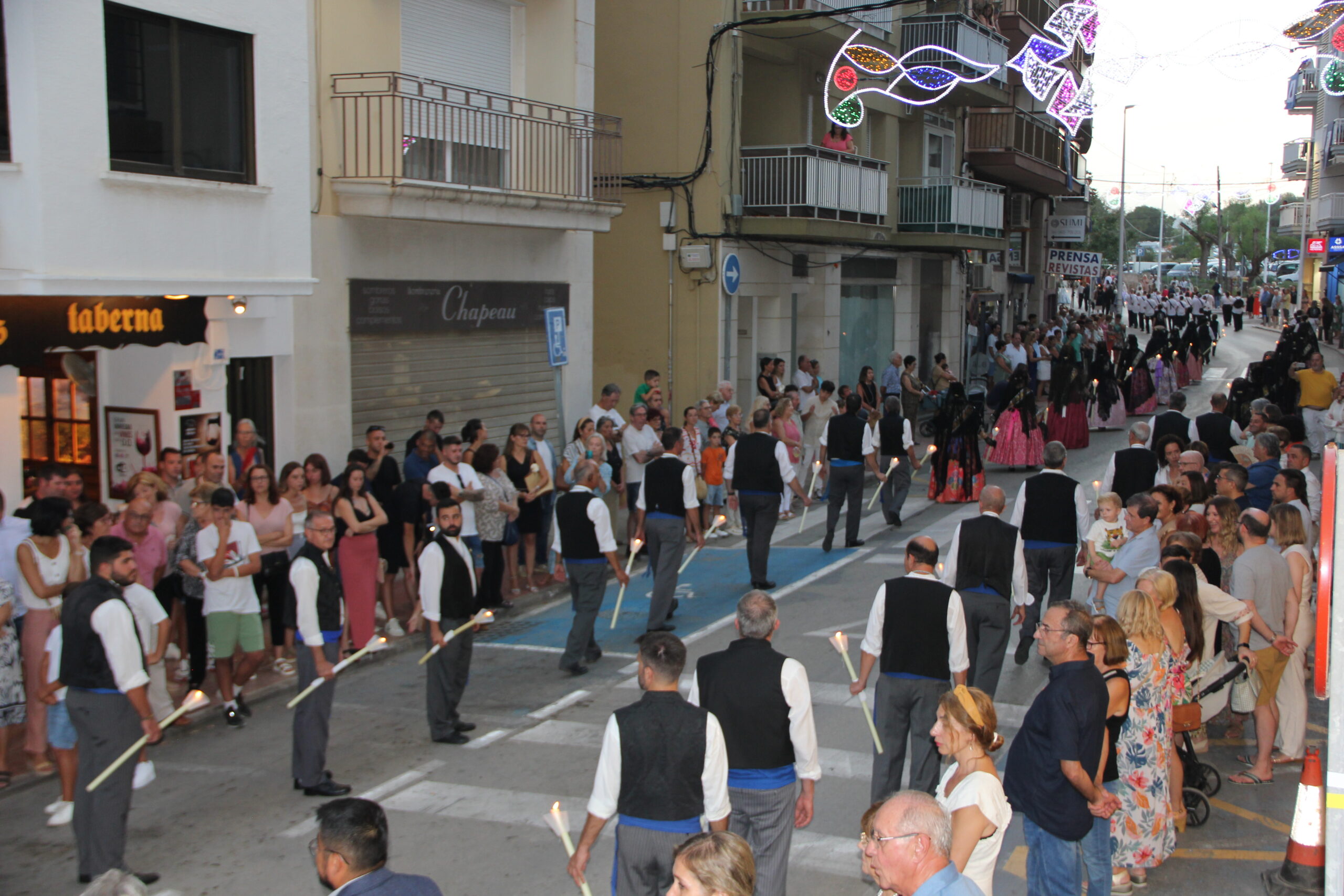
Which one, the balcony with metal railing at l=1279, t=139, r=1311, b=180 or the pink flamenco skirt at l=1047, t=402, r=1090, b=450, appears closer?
the pink flamenco skirt at l=1047, t=402, r=1090, b=450

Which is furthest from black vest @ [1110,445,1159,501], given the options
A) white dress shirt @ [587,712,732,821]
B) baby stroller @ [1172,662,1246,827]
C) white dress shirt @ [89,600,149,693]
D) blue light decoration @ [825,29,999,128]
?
white dress shirt @ [89,600,149,693]

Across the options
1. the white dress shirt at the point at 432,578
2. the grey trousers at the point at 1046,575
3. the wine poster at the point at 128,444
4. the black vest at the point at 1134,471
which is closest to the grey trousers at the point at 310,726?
the white dress shirt at the point at 432,578

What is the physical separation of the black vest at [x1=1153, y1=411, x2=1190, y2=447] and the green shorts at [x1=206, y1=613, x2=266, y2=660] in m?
9.31

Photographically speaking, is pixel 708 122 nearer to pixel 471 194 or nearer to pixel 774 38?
pixel 774 38

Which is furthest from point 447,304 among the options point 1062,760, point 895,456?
point 1062,760

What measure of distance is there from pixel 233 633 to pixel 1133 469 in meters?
7.87

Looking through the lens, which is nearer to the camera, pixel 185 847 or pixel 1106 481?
pixel 185 847

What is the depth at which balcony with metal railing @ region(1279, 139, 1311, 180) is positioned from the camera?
5742 centimetres

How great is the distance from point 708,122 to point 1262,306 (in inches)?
1884

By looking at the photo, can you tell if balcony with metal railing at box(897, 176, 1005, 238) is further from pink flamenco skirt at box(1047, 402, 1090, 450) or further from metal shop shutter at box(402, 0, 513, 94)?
metal shop shutter at box(402, 0, 513, 94)

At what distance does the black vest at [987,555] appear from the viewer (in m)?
8.11

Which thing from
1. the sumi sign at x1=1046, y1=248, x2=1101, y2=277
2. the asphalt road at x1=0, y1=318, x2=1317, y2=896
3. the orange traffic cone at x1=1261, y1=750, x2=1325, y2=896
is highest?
the sumi sign at x1=1046, y1=248, x2=1101, y2=277

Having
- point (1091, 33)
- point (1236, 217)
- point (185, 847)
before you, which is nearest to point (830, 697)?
point (185, 847)

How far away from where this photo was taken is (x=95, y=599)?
20.6 feet
